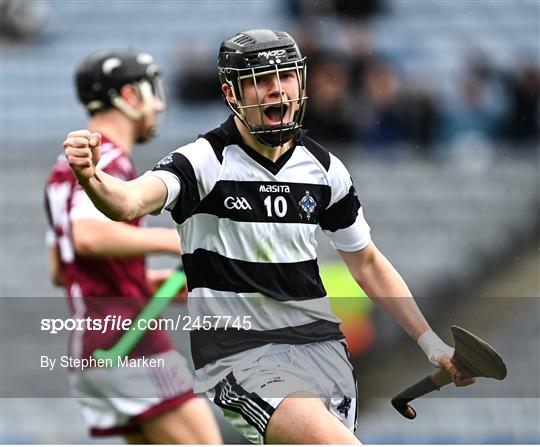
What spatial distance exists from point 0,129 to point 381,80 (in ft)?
10.8

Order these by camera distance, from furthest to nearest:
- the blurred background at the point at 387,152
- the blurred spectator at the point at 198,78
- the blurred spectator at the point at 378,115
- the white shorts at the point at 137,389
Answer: the blurred spectator at the point at 198,78 → the blurred spectator at the point at 378,115 → the blurred background at the point at 387,152 → the white shorts at the point at 137,389

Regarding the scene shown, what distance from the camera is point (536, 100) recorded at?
940 cm

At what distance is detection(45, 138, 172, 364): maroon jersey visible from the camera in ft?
15.8

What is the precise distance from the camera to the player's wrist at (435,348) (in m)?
3.69

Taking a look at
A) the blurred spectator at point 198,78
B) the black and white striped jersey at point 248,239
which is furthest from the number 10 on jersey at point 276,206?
the blurred spectator at point 198,78

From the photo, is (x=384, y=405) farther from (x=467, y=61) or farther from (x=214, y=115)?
(x=467, y=61)

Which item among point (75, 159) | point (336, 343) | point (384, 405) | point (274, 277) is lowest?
point (384, 405)

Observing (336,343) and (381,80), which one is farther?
(381,80)

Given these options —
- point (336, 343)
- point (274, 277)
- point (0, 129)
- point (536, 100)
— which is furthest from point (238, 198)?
point (0, 129)

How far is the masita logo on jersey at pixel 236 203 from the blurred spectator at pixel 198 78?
5964 millimetres

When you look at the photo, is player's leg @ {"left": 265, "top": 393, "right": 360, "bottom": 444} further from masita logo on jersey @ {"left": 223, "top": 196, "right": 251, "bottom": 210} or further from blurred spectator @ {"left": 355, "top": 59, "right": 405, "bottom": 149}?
blurred spectator @ {"left": 355, "top": 59, "right": 405, "bottom": 149}

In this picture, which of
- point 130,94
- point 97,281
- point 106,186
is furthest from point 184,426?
point 106,186

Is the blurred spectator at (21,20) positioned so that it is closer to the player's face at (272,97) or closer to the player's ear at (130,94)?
the player's ear at (130,94)

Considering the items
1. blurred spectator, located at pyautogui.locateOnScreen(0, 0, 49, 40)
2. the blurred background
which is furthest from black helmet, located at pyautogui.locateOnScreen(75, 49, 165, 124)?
A: blurred spectator, located at pyautogui.locateOnScreen(0, 0, 49, 40)
